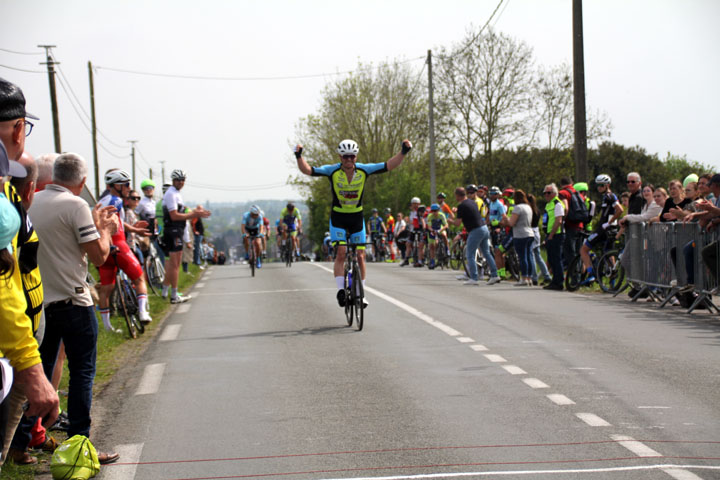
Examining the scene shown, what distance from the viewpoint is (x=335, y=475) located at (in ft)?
17.5

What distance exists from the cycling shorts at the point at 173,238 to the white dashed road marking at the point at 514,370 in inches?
305

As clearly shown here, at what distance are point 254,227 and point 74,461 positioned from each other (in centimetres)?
1999

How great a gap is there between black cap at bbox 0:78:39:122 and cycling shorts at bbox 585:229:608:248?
14.0 m

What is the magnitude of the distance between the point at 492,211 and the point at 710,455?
1578 centimetres

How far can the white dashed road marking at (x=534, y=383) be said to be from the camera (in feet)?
25.7

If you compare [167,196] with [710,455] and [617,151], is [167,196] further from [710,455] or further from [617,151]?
[617,151]

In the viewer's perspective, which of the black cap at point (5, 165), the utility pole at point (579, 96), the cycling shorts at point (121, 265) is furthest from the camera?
the utility pole at point (579, 96)

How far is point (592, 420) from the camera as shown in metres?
6.53

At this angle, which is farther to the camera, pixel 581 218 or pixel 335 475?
pixel 581 218

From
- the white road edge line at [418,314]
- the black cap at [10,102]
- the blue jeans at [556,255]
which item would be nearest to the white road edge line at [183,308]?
the white road edge line at [418,314]

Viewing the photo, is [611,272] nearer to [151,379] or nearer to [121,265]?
[121,265]

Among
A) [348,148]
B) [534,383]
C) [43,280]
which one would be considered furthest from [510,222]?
[43,280]

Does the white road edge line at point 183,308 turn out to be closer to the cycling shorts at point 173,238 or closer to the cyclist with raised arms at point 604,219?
the cycling shorts at point 173,238

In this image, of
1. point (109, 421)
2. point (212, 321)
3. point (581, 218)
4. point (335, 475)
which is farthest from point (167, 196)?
point (335, 475)
